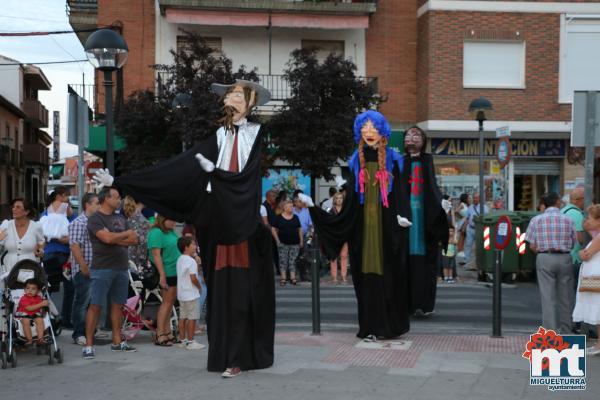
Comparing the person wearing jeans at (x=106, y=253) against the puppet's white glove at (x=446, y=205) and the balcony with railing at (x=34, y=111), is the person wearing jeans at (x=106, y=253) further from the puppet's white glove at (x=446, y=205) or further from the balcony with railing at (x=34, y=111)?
the balcony with railing at (x=34, y=111)

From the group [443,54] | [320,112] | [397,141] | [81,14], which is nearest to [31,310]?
[320,112]

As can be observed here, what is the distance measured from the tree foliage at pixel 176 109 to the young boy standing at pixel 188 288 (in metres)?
9.43

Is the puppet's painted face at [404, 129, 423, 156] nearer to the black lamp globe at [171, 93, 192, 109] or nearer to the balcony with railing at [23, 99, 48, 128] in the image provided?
the black lamp globe at [171, 93, 192, 109]

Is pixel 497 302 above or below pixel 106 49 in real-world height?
below

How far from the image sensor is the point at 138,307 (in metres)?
8.77

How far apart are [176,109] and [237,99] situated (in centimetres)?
1082

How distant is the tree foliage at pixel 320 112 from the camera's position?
714 inches

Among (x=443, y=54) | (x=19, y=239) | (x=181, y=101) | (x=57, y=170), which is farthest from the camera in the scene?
(x=57, y=170)

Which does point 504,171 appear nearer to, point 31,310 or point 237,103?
point 237,103

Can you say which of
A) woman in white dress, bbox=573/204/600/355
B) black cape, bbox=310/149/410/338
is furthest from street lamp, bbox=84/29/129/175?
woman in white dress, bbox=573/204/600/355

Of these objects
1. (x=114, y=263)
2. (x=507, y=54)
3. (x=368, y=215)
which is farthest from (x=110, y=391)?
(x=507, y=54)

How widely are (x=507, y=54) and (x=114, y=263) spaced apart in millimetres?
17138

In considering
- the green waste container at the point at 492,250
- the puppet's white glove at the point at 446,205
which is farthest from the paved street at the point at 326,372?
the green waste container at the point at 492,250

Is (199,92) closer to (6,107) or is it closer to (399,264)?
(399,264)
